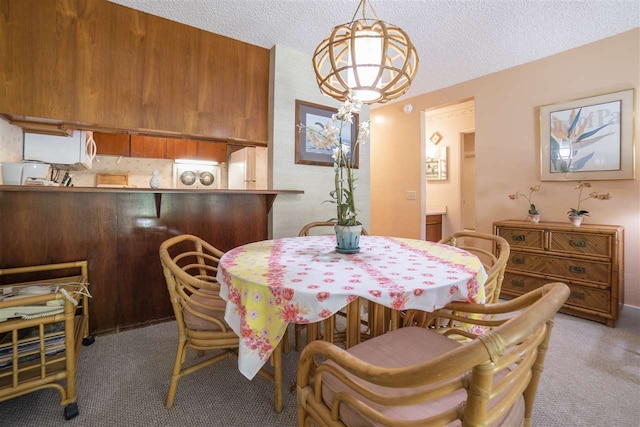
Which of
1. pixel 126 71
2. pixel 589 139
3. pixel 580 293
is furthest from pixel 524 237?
pixel 126 71

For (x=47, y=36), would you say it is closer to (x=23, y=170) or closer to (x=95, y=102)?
(x=95, y=102)

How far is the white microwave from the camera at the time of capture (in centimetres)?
217

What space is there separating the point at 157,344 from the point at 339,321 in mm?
1338

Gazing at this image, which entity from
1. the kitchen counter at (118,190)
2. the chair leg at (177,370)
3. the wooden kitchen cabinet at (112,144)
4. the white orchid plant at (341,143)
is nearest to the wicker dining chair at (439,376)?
the white orchid plant at (341,143)

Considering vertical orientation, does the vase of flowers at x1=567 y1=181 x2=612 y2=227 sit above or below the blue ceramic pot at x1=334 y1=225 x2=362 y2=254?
above

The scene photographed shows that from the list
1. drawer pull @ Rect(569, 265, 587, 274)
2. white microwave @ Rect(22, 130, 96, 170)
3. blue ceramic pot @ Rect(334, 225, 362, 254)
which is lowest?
drawer pull @ Rect(569, 265, 587, 274)

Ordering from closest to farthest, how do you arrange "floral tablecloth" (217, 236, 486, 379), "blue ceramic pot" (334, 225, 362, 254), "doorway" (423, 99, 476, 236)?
"floral tablecloth" (217, 236, 486, 379) → "blue ceramic pot" (334, 225, 362, 254) → "doorway" (423, 99, 476, 236)

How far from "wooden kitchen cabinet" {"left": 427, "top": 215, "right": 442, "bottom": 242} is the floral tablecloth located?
345 cm

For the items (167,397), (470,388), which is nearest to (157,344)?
(167,397)

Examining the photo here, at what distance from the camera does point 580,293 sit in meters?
2.37

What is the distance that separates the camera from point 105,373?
162 centimetres

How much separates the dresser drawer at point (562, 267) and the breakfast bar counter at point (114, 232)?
236 centimetres

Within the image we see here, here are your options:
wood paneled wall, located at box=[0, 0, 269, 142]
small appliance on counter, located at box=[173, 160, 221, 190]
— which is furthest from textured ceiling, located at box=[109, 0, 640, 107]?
small appliance on counter, located at box=[173, 160, 221, 190]

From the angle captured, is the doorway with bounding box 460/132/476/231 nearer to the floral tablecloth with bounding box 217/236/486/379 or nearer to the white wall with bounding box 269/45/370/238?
the white wall with bounding box 269/45/370/238
